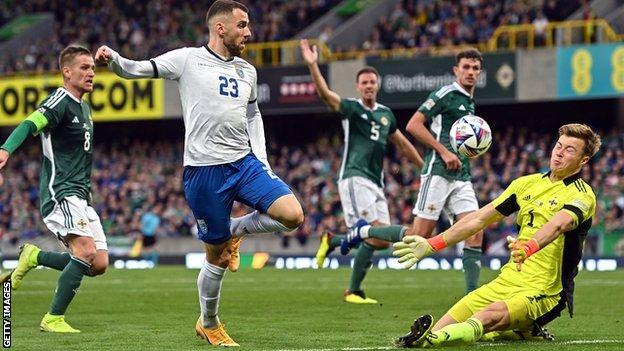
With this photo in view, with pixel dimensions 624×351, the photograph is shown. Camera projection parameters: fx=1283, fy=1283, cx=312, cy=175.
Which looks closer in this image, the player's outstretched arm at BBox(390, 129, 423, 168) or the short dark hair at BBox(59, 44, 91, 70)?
the short dark hair at BBox(59, 44, 91, 70)

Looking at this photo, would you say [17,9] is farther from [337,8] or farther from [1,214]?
[337,8]

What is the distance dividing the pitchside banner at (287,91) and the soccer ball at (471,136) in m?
22.2

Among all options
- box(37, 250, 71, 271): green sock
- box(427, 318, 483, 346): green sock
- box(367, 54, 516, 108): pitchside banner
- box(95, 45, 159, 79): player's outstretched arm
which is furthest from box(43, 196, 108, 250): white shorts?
box(367, 54, 516, 108): pitchside banner

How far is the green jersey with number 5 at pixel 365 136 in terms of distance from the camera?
48.1 feet

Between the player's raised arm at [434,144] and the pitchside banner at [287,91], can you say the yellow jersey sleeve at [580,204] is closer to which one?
the player's raised arm at [434,144]

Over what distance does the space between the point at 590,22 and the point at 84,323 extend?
2108 cm

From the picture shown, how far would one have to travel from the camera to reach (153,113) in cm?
3756

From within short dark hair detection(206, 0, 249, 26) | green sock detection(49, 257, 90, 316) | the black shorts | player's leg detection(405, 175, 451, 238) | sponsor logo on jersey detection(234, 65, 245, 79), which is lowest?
the black shorts

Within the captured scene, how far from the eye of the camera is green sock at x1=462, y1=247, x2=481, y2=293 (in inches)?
511

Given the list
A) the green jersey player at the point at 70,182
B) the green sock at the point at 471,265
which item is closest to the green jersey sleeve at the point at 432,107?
the green sock at the point at 471,265

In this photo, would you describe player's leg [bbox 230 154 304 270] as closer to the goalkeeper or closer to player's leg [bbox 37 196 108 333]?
the goalkeeper

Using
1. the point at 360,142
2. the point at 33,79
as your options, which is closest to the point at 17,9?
the point at 33,79

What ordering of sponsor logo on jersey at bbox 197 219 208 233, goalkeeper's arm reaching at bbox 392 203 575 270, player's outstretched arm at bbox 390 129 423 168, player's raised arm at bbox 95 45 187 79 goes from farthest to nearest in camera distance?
player's outstretched arm at bbox 390 129 423 168 → sponsor logo on jersey at bbox 197 219 208 233 → player's raised arm at bbox 95 45 187 79 → goalkeeper's arm reaching at bbox 392 203 575 270

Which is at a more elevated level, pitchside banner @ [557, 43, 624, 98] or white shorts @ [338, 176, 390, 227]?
pitchside banner @ [557, 43, 624, 98]
